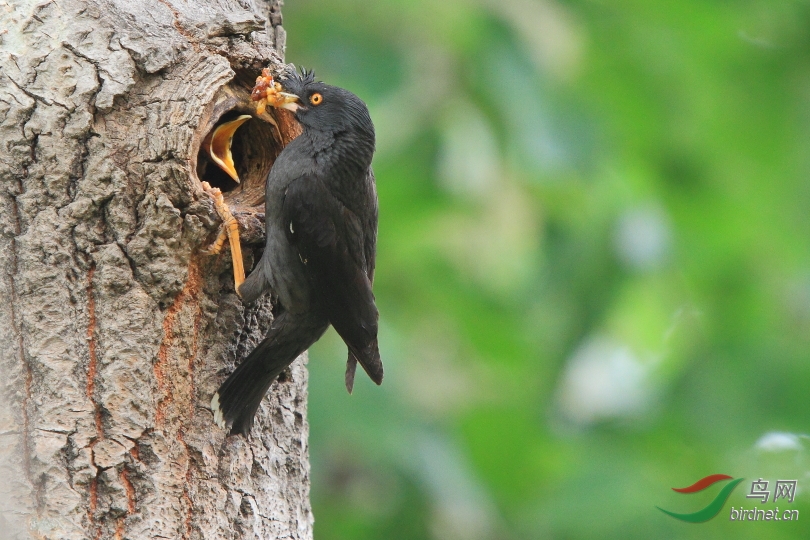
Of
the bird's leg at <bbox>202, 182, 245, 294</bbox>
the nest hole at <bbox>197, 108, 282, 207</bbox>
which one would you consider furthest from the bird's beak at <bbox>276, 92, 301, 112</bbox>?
the bird's leg at <bbox>202, 182, 245, 294</bbox>

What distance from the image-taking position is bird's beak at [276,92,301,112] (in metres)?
3.58

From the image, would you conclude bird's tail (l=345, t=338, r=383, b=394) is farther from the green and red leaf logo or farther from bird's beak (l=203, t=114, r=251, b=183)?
the green and red leaf logo

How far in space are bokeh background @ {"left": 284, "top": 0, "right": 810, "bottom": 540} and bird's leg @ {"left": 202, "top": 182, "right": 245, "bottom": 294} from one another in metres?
1.69

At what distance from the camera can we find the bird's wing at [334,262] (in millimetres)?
3557

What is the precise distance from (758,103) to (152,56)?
375 centimetres

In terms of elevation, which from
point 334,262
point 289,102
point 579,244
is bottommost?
point 334,262

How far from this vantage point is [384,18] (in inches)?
213

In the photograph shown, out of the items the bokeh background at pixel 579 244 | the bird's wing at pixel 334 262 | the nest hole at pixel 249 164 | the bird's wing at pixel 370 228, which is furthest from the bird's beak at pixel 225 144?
the bokeh background at pixel 579 244

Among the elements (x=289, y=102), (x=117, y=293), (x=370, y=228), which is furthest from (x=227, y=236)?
(x=370, y=228)

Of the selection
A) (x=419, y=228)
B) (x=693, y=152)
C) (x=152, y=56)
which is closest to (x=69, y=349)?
(x=152, y=56)

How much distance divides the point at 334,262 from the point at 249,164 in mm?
679

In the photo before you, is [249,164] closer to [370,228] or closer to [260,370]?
[370,228]

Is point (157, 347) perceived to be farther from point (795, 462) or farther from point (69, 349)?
point (795, 462)

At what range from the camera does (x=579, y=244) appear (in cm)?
561
